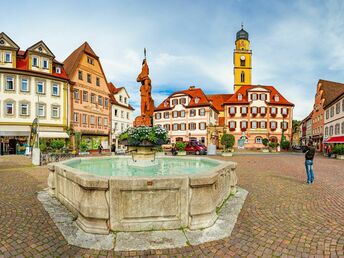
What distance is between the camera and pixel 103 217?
3.79 metres

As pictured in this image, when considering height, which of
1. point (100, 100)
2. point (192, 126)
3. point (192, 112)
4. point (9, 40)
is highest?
point (9, 40)

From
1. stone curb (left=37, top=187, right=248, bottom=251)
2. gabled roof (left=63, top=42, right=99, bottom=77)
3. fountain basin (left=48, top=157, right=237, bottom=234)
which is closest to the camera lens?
stone curb (left=37, top=187, right=248, bottom=251)

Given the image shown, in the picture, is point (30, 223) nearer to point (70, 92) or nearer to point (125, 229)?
point (125, 229)

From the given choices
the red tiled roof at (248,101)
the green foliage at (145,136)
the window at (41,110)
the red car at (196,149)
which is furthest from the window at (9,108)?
the red tiled roof at (248,101)

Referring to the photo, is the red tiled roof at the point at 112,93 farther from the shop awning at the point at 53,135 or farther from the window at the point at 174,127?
the shop awning at the point at 53,135

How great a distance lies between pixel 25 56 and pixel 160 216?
32180 millimetres

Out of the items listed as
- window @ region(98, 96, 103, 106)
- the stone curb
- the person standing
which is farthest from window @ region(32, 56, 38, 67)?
the person standing

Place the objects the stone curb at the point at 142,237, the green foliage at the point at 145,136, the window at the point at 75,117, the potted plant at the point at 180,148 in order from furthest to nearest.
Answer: the window at the point at 75,117 < the potted plant at the point at 180,148 < the green foliage at the point at 145,136 < the stone curb at the point at 142,237

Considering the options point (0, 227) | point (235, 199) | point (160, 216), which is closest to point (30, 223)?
point (0, 227)

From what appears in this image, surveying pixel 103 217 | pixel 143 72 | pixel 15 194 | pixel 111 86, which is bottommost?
pixel 15 194

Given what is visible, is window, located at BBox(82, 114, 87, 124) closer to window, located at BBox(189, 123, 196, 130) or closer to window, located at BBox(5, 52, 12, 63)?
window, located at BBox(5, 52, 12, 63)

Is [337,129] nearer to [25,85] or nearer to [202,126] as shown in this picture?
[202,126]

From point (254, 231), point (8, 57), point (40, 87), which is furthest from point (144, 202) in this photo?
point (8, 57)

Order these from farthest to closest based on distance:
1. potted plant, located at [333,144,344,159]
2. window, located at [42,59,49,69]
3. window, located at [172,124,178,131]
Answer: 1. window, located at [172,124,178,131]
2. window, located at [42,59,49,69]
3. potted plant, located at [333,144,344,159]
